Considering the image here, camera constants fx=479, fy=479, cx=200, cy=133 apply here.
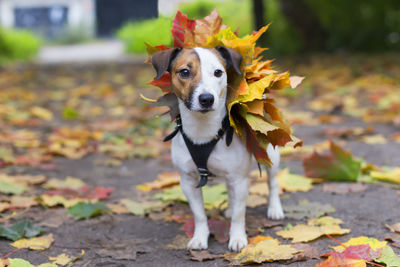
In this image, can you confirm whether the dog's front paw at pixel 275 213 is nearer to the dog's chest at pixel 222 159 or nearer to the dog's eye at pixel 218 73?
the dog's chest at pixel 222 159

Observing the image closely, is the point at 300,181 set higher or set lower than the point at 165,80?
lower

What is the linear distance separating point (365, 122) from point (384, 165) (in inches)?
67.9

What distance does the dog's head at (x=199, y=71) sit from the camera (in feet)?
7.55

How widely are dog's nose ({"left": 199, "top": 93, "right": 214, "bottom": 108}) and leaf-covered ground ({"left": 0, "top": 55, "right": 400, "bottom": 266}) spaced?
2.62 feet

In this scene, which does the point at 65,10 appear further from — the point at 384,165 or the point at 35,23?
the point at 384,165

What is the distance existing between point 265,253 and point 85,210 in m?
1.28

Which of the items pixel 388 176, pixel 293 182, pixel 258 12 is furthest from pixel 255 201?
pixel 258 12

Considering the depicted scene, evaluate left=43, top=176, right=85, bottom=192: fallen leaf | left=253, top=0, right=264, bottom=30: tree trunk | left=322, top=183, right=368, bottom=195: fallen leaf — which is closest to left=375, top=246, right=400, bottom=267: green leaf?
left=322, top=183, right=368, bottom=195: fallen leaf

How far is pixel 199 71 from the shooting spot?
7.69 feet

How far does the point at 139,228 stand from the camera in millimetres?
2967

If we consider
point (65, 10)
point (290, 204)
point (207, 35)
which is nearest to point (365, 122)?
point (290, 204)

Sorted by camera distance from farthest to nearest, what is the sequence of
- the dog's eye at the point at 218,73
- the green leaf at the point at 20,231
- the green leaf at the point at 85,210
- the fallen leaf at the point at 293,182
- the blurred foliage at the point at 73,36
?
the blurred foliage at the point at 73,36
the fallen leaf at the point at 293,182
the green leaf at the point at 85,210
the green leaf at the point at 20,231
the dog's eye at the point at 218,73

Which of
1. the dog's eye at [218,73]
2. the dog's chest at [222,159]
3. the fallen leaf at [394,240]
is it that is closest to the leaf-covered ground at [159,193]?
the fallen leaf at [394,240]

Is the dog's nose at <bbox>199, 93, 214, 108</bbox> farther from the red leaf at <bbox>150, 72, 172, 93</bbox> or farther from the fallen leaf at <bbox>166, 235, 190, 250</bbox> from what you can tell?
the fallen leaf at <bbox>166, 235, 190, 250</bbox>
